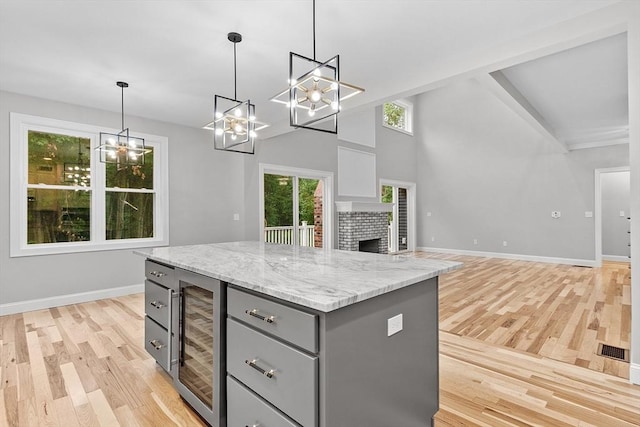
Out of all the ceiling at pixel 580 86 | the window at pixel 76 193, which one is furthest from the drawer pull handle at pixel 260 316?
the window at pixel 76 193

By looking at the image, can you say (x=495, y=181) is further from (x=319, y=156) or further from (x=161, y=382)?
(x=161, y=382)

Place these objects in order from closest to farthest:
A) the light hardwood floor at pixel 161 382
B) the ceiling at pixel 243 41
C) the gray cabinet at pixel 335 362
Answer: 1. the gray cabinet at pixel 335 362
2. the light hardwood floor at pixel 161 382
3. the ceiling at pixel 243 41

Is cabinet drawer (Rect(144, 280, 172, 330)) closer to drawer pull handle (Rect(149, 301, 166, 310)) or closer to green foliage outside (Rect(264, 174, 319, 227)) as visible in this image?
drawer pull handle (Rect(149, 301, 166, 310))

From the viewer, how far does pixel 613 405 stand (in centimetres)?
202

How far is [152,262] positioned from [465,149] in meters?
8.39

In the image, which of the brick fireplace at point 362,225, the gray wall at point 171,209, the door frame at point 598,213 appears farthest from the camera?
the brick fireplace at point 362,225

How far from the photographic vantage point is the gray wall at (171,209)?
3.97 metres

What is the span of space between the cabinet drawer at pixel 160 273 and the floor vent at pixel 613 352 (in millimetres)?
3501

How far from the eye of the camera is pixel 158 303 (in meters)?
2.31

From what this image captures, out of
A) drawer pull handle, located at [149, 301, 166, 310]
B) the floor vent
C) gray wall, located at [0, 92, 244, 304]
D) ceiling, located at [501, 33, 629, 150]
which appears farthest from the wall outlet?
gray wall, located at [0, 92, 244, 304]

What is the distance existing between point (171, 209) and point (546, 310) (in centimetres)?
546

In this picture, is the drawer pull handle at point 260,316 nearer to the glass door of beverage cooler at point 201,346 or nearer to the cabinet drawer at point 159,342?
the glass door of beverage cooler at point 201,346

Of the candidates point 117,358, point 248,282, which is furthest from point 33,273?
point 248,282

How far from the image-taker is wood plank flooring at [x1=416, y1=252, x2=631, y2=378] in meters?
2.90
